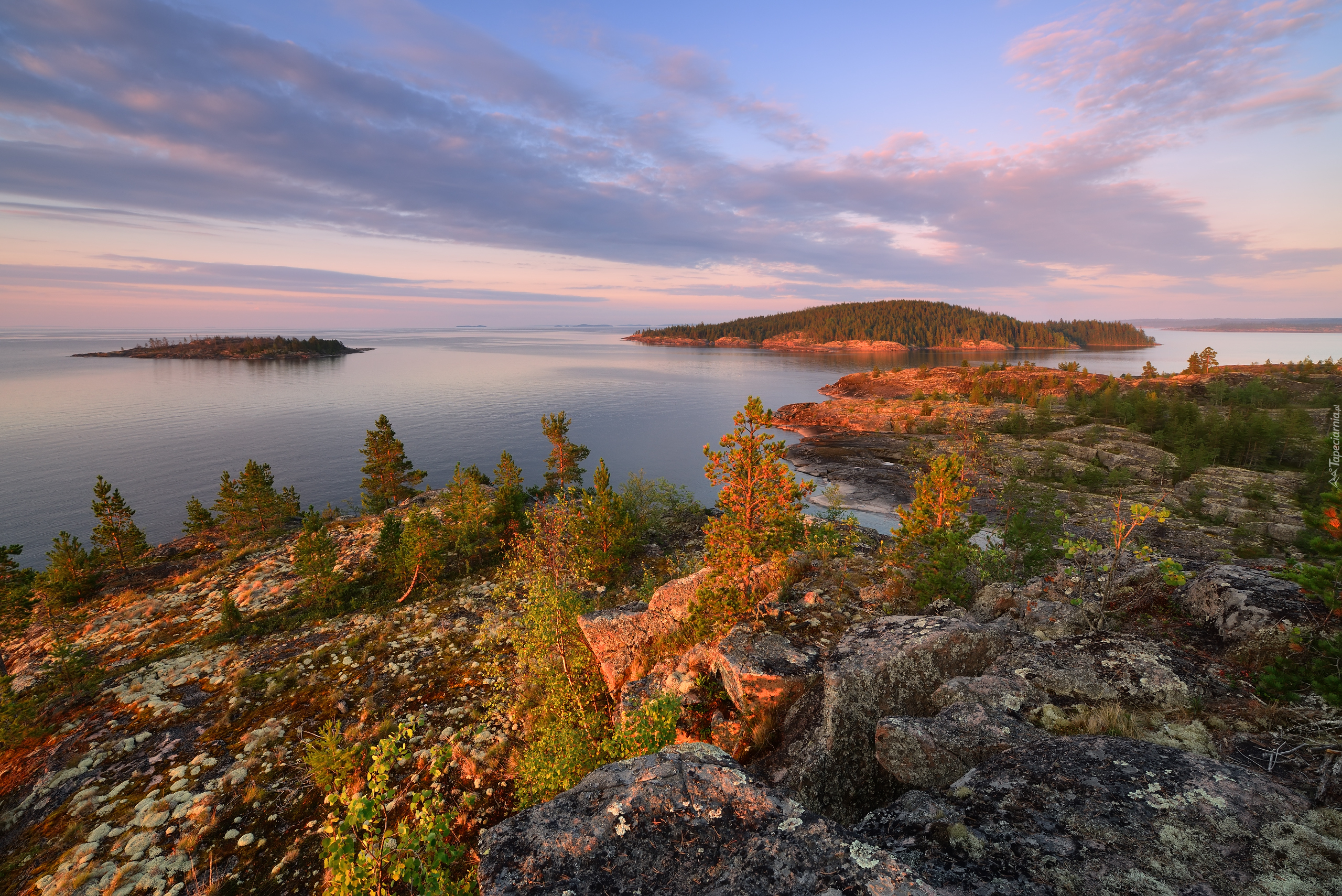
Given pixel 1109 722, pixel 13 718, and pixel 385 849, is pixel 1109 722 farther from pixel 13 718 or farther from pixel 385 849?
pixel 13 718

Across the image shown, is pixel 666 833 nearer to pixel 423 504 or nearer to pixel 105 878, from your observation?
pixel 105 878

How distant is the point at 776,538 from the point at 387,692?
696 inches

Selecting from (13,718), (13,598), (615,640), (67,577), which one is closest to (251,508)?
(67,577)

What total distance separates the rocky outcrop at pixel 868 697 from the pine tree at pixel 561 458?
1491 inches

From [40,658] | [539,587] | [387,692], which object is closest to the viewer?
[539,587]

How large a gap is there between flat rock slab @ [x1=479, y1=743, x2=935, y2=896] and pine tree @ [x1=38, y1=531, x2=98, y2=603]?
148ft

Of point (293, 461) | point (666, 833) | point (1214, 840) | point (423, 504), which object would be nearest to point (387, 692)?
point (666, 833)

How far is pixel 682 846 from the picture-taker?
534 cm

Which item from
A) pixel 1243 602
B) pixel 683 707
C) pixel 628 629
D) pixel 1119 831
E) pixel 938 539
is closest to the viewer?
pixel 1119 831

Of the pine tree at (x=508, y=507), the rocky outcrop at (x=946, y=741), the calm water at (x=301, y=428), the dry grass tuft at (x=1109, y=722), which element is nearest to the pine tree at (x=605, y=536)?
the pine tree at (x=508, y=507)

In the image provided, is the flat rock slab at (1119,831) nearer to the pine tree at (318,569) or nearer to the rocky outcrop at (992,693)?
the rocky outcrop at (992,693)

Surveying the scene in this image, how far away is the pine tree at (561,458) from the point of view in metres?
47.2

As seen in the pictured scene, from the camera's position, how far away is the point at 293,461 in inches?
2800

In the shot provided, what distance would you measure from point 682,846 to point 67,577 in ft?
155
